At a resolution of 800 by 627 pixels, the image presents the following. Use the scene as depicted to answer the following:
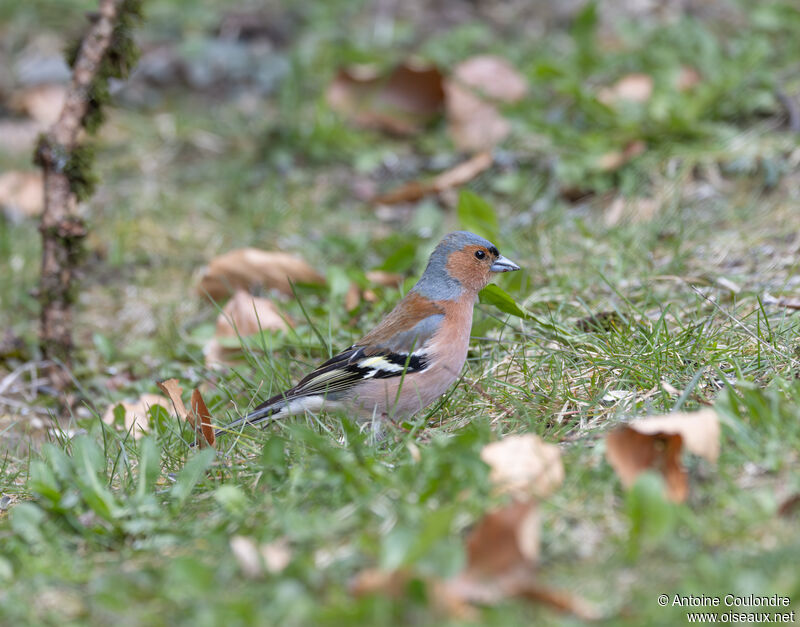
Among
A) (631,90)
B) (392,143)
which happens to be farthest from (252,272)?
(631,90)

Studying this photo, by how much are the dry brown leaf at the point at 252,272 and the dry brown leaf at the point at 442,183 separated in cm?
134

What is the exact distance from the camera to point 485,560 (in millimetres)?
2459

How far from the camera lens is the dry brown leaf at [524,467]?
2.84 metres

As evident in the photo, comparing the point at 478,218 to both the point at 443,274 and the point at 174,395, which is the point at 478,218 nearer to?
the point at 443,274

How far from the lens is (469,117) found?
22.6ft

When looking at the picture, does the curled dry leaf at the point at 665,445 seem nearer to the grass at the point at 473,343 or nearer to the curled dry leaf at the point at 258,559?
the grass at the point at 473,343

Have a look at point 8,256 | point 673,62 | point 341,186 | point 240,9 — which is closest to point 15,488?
point 8,256

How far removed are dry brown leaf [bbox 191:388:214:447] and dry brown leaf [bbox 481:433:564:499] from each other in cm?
133

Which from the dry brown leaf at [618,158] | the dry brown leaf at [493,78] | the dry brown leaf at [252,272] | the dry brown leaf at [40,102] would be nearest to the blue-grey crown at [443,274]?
the dry brown leaf at [252,272]

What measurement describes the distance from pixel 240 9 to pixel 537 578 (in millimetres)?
7492

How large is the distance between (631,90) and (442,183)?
5.00ft

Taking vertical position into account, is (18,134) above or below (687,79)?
below

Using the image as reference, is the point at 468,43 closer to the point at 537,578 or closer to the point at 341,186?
the point at 341,186

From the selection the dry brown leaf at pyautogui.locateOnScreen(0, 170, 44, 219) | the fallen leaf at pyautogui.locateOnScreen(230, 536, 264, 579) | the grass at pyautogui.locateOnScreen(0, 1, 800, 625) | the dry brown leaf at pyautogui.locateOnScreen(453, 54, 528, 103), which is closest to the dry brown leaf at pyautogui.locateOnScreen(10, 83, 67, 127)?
the grass at pyautogui.locateOnScreen(0, 1, 800, 625)
